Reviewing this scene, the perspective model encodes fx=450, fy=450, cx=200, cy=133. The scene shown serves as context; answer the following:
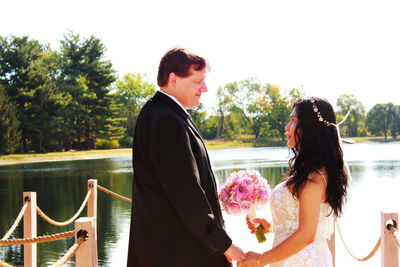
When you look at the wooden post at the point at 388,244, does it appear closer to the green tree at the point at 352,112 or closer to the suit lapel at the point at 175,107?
the suit lapel at the point at 175,107

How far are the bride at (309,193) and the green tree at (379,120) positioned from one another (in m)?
93.6

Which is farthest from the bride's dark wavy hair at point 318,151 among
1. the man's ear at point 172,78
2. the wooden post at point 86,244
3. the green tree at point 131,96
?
the green tree at point 131,96

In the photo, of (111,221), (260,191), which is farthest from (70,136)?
(260,191)

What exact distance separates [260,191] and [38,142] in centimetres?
4659

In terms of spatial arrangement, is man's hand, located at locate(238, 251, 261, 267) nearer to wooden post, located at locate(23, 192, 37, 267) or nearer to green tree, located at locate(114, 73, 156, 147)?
wooden post, located at locate(23, 192, 37, 267)

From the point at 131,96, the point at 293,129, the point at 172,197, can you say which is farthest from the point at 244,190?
the point at 131,96

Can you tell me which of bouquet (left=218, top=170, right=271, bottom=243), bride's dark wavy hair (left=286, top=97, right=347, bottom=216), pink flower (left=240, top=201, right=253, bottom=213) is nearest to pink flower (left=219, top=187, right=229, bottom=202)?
bouquet (left=218, top=170, right=271, bottom=243)

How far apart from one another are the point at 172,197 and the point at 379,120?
95.2 metres

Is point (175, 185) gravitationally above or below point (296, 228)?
above

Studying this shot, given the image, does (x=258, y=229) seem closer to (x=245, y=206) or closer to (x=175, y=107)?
(x=245, y=206)

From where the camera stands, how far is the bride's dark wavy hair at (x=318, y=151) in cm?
259

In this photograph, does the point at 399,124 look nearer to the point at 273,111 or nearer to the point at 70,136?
the point at 273,111

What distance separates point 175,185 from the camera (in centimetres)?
229

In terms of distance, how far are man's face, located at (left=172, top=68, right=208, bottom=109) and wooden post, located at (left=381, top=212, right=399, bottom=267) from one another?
168cm
